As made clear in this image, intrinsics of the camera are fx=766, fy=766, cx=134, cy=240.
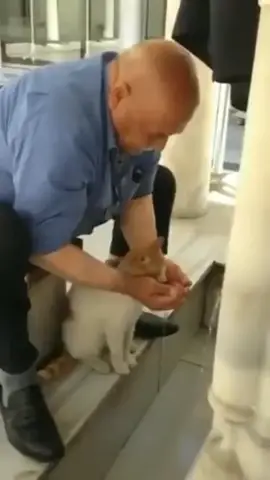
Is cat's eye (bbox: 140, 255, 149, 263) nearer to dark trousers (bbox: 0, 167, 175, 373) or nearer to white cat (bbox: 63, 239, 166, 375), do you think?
white cat (bbox: 63, 239, 166, 375)

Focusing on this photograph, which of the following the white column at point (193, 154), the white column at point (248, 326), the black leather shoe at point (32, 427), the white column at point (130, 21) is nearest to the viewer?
the white column at point (248, 326)

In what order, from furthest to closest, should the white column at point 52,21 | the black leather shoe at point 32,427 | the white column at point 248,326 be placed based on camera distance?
the white column at point 52,21
the black leather shoe at point 32,427
the white column at point 248,326

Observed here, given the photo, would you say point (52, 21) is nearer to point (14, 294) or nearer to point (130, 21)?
point (130, 21)

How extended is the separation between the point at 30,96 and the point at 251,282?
13.8 inches

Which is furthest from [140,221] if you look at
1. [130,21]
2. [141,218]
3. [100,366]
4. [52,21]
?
[52,21]

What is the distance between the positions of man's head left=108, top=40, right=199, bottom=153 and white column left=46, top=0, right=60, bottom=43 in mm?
1242

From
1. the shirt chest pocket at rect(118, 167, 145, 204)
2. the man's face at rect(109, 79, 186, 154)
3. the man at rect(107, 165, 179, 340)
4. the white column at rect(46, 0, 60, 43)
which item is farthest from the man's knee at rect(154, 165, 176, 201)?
the white column at rect(46, 0, 60, 43)

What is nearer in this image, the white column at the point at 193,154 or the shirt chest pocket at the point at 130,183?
the shirt chest pocket at the point at 130,183

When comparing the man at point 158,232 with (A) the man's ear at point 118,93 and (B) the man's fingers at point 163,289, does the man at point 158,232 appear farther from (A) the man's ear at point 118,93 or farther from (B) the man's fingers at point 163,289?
(A) the man's ear at point 118,93

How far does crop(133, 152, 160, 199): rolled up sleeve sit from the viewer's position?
1.06 meters

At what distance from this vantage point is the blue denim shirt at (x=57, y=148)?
0.90m

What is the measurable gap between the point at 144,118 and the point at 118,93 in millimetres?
45

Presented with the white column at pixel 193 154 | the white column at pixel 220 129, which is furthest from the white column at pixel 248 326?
the white column at pixel 220 129

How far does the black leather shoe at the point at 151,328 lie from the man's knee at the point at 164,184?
208 mm
